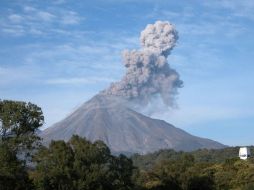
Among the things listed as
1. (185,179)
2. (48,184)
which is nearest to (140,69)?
(185,179)

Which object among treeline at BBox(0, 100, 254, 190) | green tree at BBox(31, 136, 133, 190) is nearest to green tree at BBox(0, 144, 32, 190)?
treeline at BBox(0, 100, 254, 190)

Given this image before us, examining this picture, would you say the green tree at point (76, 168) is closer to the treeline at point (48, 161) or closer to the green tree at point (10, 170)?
the treeline at point (48, 161)

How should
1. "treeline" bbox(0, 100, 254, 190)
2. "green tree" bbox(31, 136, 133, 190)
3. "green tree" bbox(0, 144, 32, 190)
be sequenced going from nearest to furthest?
"green tree" bbox(0, 144, 32, 190), "treeline" bbox(0, 100, 254, 190), "green tree" bbox(31, 136, 133, 190)

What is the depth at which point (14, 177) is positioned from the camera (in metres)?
35.4

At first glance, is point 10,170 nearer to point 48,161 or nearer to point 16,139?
point 16,139

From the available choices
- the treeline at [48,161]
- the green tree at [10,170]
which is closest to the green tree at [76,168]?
the treeline at [48,161]

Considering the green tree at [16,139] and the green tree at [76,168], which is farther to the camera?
the green tree at [76,168]

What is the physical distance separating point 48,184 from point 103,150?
5.06 m

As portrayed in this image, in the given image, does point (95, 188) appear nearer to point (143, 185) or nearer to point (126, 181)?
point (126, 181)

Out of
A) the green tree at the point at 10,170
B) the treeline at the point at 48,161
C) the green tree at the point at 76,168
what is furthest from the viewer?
the green tree at the point at 76,168

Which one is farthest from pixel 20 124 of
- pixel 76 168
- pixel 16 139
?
pixel 76 168

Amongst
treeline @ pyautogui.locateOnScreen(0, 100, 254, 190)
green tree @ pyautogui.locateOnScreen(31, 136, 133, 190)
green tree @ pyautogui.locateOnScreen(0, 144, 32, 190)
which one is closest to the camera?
green tree @ pyautogui.locateOnScreen(0, 144, 32, 190)

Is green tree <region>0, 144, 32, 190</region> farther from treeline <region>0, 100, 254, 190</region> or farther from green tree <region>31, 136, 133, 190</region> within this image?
green tree <region>31, 136, 133, 190</region>

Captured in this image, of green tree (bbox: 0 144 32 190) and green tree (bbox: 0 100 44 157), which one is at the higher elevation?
green tree (bbox: 0 100 44 157)
